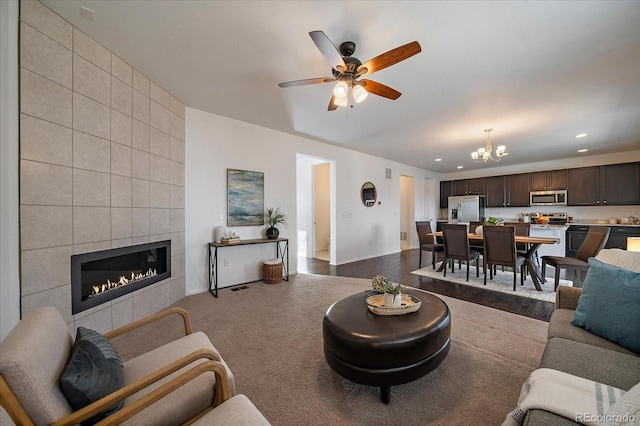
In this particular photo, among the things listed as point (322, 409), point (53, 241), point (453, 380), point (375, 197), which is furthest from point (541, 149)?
point (53, 241)

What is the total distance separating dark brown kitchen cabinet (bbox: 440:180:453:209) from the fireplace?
28.2ft

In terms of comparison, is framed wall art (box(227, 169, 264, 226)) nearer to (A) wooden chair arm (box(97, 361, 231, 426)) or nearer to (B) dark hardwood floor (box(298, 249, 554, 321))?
(B) dark hardwood floor (box(298, 249, 554, 321))

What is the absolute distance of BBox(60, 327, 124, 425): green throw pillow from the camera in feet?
3.00

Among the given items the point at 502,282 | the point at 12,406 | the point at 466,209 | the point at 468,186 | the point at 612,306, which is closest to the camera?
the point at 12,406

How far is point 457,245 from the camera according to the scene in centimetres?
430

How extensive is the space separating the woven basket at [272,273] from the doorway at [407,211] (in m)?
5.07

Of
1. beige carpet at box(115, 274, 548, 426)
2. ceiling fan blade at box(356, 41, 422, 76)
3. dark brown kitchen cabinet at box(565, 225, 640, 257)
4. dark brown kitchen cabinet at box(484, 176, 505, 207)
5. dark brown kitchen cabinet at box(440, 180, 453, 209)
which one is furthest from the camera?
dark brown kitchen cabinet at box(440, 180, 453, 209)

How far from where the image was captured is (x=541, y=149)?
5602mm

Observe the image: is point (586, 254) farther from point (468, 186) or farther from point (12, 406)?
point (12, 406)

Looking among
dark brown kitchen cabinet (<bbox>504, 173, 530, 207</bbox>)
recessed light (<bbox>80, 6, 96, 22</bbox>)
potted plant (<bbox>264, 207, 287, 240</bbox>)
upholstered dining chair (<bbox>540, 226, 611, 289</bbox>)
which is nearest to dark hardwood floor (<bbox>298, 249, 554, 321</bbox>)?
upholstered dining chair (<bbox>540, 226, 611, 289</bbox>)

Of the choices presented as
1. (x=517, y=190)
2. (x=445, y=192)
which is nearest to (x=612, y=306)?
(x=517, y=190)

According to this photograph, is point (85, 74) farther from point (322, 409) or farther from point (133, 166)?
point (322, 409)

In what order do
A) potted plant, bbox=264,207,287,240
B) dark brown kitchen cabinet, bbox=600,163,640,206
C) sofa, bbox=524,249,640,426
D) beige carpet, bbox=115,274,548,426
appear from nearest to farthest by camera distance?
sofa, bbox=524,249,640,426, beige carpet, bbox=115,274,548,426, potted plant, bbox=264,207,287,240, dark brown kitchen cabinet, bbox=600,163,640,206

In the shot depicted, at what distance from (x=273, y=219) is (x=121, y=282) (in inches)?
87.3
